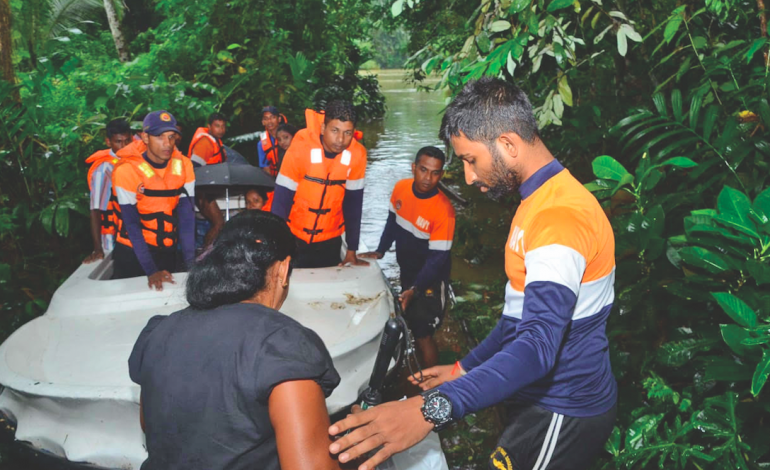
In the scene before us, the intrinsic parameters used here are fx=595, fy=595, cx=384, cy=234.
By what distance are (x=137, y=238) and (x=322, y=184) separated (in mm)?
1236

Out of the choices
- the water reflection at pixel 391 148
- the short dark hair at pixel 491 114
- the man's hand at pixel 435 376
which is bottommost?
the water reflection at pixel 391 148

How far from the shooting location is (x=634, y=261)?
3.51 metres

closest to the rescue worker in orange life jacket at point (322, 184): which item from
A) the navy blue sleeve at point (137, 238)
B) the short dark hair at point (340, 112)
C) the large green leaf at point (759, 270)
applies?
the short dark hair at point (340, 112)

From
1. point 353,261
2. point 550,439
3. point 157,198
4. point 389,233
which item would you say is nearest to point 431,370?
point 550,439

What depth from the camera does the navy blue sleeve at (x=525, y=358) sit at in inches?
57.0

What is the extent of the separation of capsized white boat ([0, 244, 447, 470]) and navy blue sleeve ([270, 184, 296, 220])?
56cm

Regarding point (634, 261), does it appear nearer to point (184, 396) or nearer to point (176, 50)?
point (184, 396)

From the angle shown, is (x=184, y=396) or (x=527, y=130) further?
(x=527, y=130)

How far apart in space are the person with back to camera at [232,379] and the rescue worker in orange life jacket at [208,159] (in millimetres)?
3279

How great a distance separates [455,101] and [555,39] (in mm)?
1780

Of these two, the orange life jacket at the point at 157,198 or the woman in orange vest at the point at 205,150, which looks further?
the woman in orange vest at the point at 205,150

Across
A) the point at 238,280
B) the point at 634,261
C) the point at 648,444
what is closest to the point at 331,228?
the point at 634,261

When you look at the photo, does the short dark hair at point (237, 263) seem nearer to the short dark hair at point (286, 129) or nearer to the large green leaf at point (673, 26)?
the large green leaf at point (673, 26)

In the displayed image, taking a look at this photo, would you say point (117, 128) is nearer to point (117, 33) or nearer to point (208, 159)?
point (208, 159)
